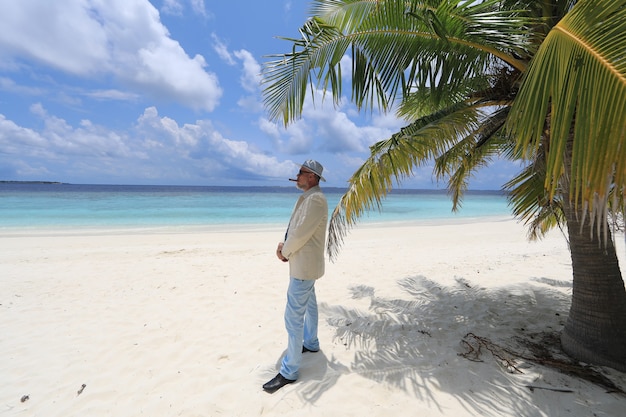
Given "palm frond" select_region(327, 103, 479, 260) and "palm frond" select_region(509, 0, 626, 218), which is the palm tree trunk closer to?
"palm frond" select_region(327, 103, 479, 260)

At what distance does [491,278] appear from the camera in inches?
249

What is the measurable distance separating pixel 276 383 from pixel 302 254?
3.94 feet

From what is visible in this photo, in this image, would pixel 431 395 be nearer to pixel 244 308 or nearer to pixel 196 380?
pixel 196 380

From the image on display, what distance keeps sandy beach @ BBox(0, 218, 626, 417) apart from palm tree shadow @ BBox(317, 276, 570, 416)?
0.05ft

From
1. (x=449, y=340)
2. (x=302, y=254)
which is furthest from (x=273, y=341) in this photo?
(x=449, y=340)

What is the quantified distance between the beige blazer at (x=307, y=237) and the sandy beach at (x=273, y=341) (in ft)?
3.54

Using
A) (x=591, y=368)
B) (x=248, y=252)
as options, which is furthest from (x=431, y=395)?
(x=248, y=252)

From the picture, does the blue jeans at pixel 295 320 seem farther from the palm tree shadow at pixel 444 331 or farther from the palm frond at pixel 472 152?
the palm frond at pixel 472 152

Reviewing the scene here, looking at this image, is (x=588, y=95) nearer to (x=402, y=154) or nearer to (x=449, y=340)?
(x=402, y=154)

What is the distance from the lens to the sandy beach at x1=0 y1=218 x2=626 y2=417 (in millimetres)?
2678

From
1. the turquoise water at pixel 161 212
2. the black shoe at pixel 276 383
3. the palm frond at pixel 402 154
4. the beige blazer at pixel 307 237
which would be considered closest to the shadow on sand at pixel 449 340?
the black shoe at pixel 276 383

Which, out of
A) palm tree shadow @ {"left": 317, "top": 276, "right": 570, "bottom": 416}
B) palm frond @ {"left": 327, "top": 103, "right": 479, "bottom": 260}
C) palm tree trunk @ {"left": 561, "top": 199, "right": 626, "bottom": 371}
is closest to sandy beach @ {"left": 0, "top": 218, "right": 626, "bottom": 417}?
palm tree shadow @ {"left": 317, "top": 276, "right": 570, "bottom": 416}

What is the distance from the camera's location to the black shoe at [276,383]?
2820 mm

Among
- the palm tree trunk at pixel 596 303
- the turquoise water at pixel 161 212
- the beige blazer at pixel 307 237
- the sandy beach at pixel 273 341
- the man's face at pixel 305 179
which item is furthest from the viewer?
the turquoise water at pixel 161 212
